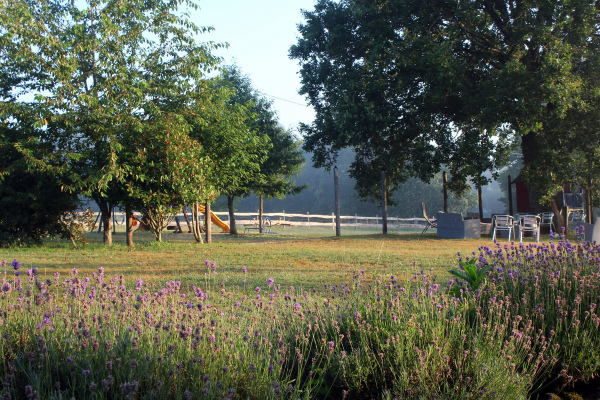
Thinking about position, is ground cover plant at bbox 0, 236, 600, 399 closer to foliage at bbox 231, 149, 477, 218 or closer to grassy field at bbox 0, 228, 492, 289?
grassy field at bbox 0, 228, 492, 289

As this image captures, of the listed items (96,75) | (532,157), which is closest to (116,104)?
(96,75)

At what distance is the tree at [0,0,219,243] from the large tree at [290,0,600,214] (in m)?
7.29

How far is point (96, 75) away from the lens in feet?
46.4

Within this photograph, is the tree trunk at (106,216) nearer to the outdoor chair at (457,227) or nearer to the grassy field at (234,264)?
the grassy field at (234,264)

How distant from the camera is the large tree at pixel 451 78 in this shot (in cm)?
1599

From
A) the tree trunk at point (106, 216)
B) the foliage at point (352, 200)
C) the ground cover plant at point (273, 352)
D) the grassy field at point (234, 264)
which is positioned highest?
the foliage at point (352, 200)

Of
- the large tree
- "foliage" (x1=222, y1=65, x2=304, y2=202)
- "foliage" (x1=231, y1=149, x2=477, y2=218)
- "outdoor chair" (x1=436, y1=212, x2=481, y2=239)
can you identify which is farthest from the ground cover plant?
"foliage" (x1=231, y1=149, x2=477, y2=218)

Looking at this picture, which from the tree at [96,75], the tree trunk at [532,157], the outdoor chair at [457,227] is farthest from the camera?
the tree trunk at [532,157]

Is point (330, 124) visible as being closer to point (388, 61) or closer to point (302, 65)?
point (388, 61)

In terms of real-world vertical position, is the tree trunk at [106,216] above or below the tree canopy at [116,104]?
below

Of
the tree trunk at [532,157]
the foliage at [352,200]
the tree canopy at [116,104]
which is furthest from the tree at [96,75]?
the foliage at [352,200]

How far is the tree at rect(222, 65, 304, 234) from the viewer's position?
80.2 feet

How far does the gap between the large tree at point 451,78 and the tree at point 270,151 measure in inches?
119

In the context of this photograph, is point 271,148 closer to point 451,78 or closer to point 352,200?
point 451,78
